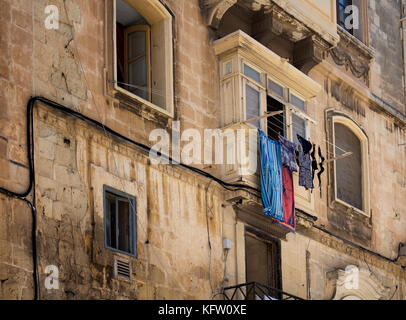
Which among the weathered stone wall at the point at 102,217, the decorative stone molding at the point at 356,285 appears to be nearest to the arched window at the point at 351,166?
the decorative stone molding at the point at 356,285

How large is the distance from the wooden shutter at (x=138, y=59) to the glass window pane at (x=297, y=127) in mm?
3516

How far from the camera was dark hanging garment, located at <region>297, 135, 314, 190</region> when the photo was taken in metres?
22.8

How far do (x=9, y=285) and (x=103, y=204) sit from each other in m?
2.54

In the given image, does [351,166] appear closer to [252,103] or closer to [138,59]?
[252,103]

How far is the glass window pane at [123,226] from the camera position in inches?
740

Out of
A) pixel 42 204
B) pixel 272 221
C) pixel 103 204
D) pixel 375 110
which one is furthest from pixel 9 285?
pixel 375 110

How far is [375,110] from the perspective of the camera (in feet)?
88.8

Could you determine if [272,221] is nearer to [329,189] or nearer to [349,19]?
[329,189]

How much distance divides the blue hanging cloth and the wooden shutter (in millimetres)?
2322

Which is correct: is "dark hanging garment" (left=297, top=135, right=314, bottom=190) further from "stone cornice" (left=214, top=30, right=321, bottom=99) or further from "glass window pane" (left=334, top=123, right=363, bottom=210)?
"glass window pane" (left=334, top=123, right=363, bottom=210)

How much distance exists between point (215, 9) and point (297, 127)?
2953 mm

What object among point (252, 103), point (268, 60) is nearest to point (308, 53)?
point (268, 60)

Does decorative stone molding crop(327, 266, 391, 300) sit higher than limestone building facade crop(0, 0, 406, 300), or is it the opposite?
limestone building facade crop(0, 0, 406, 300)

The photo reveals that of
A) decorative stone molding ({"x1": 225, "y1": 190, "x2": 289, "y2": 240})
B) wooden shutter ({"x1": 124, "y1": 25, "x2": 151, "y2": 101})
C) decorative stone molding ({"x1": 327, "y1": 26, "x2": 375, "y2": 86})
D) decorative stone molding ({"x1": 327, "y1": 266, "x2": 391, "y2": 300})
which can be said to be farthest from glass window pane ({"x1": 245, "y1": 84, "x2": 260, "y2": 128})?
decorative stone molding ({"x1": 327, "y1": 26, "x2": 375, "y2": 86})
